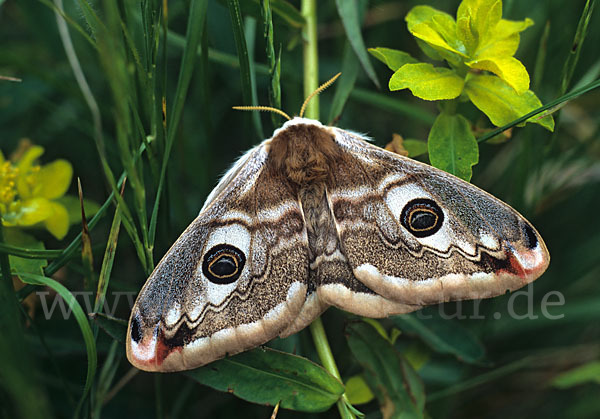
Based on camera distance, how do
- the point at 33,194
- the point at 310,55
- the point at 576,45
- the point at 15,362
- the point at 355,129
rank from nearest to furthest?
the point at 15,362, the point at 576,45, the point at 33,194, the point at 310,55, the point at 355,129

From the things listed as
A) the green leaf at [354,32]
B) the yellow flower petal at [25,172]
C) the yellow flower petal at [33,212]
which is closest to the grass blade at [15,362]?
the yellow flower petal at [33,212]

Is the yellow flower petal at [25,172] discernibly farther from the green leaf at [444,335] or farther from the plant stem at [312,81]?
the green leaf at [444,335]

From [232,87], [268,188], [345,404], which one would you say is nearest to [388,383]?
[345,404]

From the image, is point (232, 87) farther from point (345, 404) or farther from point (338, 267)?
point (345, 404)

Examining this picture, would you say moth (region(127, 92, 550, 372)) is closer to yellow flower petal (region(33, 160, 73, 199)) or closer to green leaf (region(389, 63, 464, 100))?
green leaf (region(389, 63, 464, 100))

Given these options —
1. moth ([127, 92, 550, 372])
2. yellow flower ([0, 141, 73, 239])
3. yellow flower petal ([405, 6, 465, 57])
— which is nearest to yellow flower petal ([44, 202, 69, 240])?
yellow flower ([0, 141, 73, 239])

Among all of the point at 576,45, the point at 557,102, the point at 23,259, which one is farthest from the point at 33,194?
the point at 576,45

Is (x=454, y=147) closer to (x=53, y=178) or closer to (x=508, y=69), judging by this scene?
(x=508, y=69)
